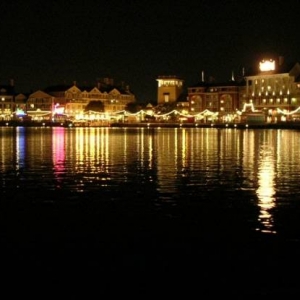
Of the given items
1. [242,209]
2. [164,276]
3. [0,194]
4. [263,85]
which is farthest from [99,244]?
[263,85]

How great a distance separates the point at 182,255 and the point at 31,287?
3.00 metres

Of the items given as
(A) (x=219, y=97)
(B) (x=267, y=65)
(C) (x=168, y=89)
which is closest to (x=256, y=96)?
(B) (x=267, y=65)

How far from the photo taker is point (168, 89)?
14312cm

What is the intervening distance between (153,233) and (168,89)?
130631 millimetres

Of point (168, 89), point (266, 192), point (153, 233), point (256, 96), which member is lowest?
point (153, 233)

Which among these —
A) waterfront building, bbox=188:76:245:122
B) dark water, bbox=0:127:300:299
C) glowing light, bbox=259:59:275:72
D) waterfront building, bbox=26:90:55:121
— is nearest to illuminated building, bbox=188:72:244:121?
waterfront building, bbox=188:76:245:122

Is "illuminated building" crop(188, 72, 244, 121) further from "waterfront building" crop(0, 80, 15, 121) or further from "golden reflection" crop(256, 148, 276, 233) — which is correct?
"golden reflection" crop(256, 148, 276, 233)

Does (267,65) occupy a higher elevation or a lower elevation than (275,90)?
higher

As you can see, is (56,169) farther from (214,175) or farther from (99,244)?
(99,244)

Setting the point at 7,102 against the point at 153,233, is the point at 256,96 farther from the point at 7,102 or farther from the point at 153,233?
the point at 153,233

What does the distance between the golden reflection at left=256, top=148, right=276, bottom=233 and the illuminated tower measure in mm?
111086

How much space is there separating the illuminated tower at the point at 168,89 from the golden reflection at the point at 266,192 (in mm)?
111086

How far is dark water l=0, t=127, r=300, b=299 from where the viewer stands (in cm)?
1039

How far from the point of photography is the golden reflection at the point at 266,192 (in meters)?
14.7
